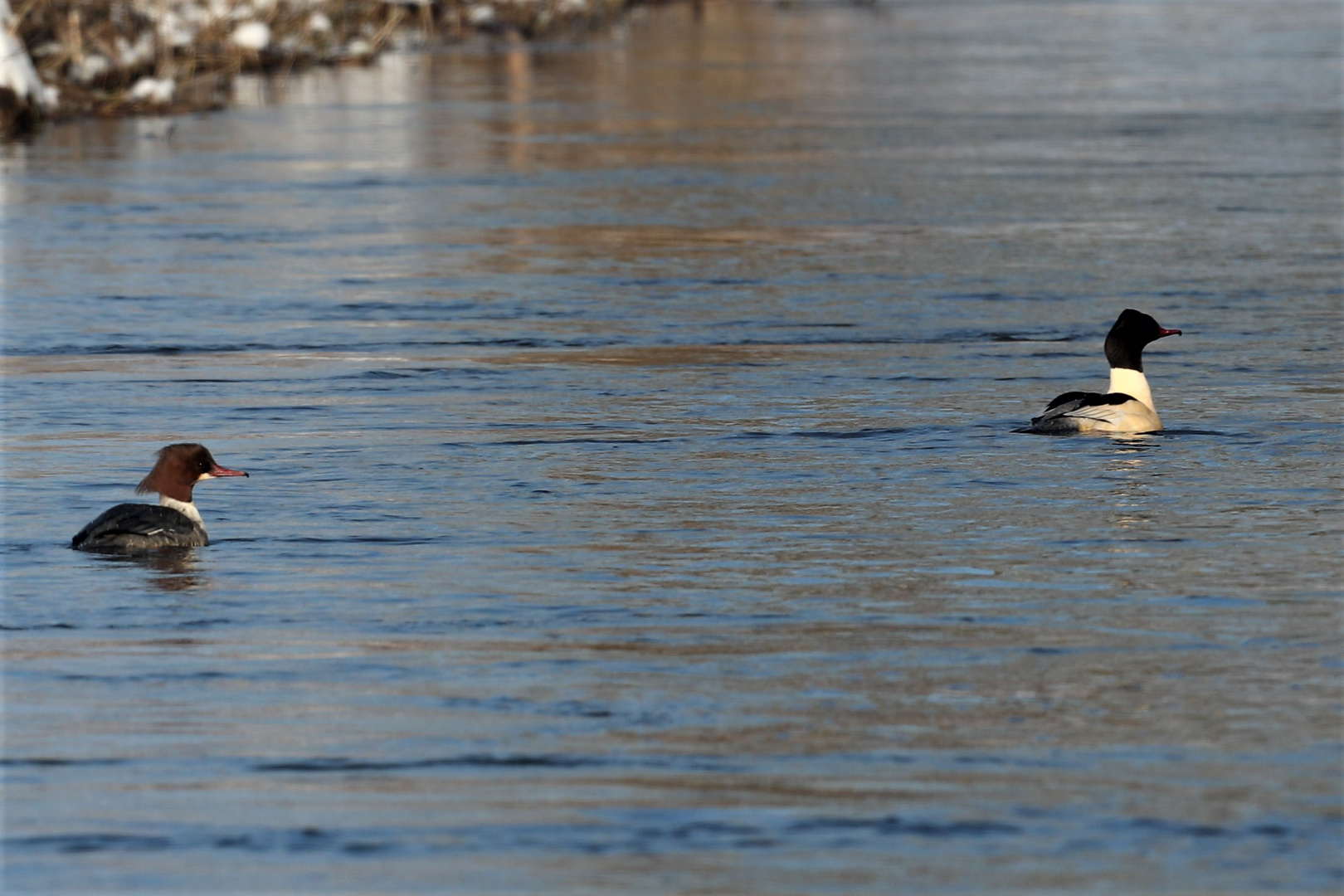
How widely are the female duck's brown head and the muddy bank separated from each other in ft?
67.7

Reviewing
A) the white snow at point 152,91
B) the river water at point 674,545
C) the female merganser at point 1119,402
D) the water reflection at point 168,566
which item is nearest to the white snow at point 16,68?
the white snow at point 152,91

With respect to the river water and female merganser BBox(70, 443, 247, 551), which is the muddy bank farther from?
female merganser BBox(70, 443, 247, 551)

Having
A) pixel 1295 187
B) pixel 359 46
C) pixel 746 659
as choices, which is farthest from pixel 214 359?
pixel 359 46

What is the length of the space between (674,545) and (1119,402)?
327 centimetres

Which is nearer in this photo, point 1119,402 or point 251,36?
point 1119,402

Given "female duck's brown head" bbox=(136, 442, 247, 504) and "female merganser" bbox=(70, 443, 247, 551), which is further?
"female duck's brown head" bbox=(136, 442, 247, 504)

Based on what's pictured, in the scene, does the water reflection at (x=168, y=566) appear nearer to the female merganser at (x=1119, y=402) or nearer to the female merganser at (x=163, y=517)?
the female merganser at (x=163, y=517)

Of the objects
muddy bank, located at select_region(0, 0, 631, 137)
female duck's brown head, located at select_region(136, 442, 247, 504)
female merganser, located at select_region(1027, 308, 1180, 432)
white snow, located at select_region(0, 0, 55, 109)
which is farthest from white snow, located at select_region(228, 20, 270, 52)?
female duck's brown head, located at select_region(136, 442, 247, 504)

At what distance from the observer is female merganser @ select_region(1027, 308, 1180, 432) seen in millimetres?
12117

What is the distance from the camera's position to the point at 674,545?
980 cm

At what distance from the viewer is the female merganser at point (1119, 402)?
39.8 feet

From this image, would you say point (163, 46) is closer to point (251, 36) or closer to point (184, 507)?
point (251, 36)

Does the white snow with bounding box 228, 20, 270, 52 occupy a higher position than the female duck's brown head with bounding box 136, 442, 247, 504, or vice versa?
the white snow with bounding box 228, 20, 270, 52

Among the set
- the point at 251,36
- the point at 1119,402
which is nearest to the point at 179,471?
the point at 1119,402
